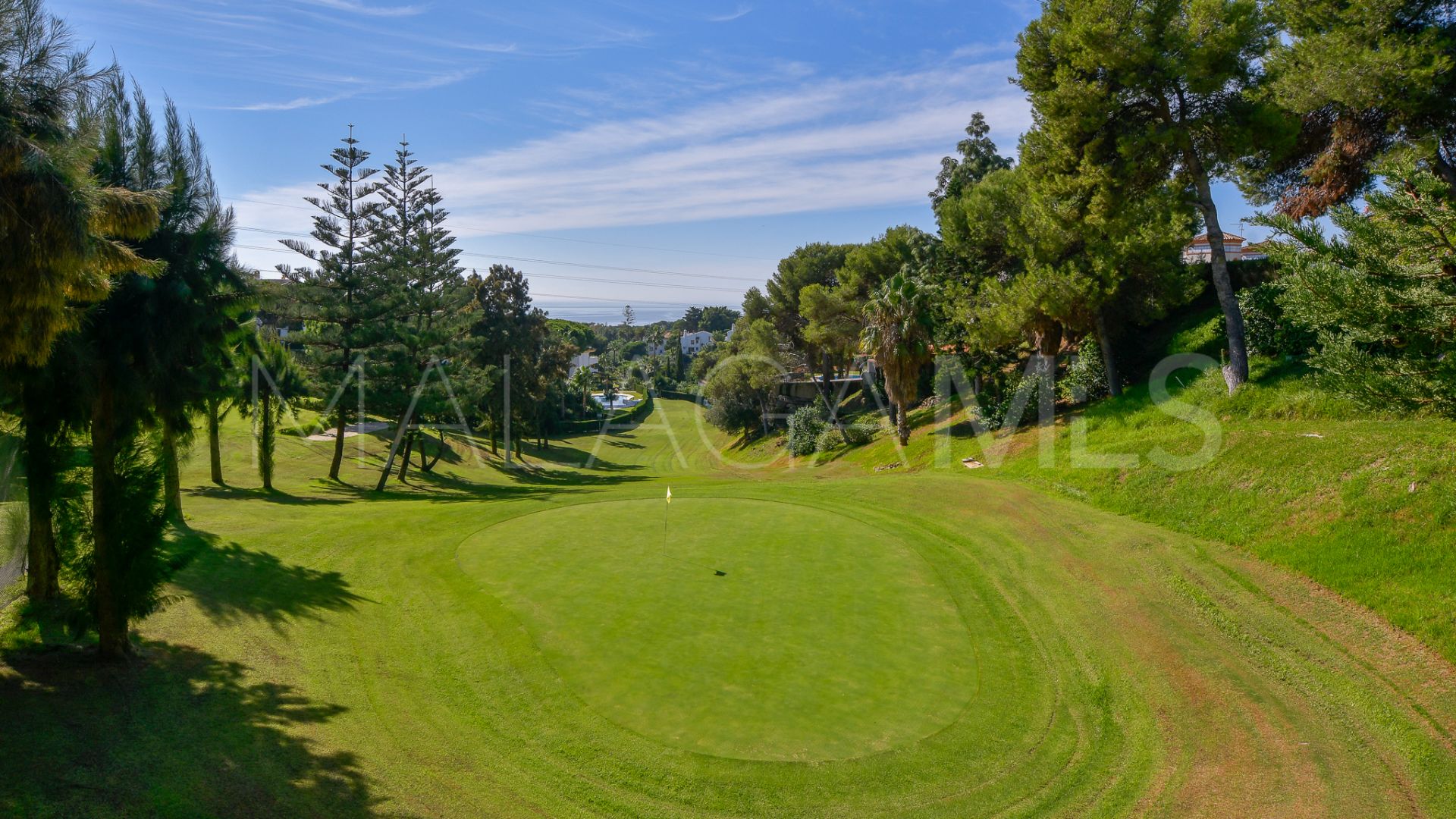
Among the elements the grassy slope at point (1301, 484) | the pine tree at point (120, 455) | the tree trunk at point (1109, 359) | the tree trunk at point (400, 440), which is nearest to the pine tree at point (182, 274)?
the pine tree at point (120, 455)

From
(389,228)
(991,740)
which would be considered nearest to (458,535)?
(991,740)

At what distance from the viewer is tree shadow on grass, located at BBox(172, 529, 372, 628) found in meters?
12.0

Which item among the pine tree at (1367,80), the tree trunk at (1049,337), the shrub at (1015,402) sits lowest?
the shrub at (1015,402)

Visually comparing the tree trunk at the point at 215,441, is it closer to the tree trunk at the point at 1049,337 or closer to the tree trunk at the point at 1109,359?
the tree trunk at the point at 1049,337

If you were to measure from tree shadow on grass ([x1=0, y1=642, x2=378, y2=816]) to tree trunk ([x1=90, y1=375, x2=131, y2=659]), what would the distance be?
38 cm

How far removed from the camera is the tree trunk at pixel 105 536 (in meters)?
9.51

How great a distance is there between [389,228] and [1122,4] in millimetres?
30201

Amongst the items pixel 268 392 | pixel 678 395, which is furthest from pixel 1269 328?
pixel 678 395

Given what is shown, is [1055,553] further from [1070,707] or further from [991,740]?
[991,740]

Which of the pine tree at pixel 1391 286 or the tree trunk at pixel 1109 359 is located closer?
the pine tree at pixel 1391 286

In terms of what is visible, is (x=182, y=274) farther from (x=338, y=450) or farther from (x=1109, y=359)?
(x=1109, y=359)

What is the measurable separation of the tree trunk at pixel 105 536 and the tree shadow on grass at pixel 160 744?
1.24 ft

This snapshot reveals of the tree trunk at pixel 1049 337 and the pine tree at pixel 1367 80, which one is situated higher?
the pine tree at pixel 1367 80

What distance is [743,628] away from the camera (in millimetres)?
11844
